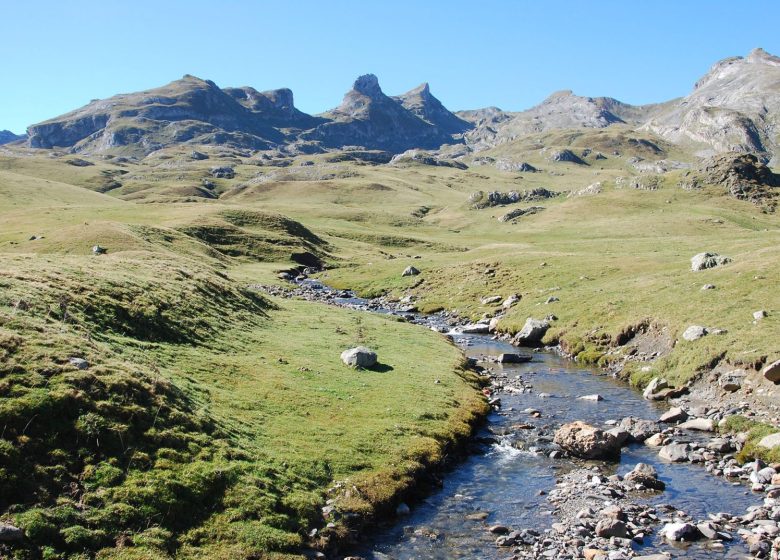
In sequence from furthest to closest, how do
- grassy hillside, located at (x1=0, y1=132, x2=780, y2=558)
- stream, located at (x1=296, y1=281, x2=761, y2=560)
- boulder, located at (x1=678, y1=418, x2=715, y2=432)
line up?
boulder, located at (x1=678, y1=418, x2=715, y2=432) < stream, located at (x1=296, y1=281, x2=761, y2=560) < grassy hillside, located at (x1=0, y1=132, x2=780, y2=558)

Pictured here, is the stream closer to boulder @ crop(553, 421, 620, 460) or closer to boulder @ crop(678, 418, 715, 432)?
boulder @ crop(553, 421, 620, 460)

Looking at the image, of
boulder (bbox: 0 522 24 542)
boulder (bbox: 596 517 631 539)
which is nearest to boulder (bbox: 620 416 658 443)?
boulder (bbox: 596 517 631 539)

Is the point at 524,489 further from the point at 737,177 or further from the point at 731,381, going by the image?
the point at 737,177

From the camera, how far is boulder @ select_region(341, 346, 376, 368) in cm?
3994

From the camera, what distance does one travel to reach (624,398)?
38.5 m

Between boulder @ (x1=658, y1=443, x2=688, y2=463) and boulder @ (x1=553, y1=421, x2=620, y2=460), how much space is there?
86.9 inches

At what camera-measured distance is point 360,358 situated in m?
40.1

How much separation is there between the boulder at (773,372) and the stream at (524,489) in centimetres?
636

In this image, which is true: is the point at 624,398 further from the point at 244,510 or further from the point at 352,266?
the point at 352,266

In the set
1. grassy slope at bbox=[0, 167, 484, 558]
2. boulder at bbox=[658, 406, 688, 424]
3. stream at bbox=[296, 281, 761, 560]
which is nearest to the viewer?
grassy slope at bbox=[0, 167, 484, 558]

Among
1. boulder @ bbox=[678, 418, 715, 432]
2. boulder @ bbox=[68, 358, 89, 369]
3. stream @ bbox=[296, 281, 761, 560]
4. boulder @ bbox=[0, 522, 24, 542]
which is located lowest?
stream @ bbox=[296, 281, 761, 560]

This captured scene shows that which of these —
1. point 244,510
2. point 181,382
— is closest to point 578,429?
point 244,510

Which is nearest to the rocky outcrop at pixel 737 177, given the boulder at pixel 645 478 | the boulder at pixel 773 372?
the boulder at pixel 773 372

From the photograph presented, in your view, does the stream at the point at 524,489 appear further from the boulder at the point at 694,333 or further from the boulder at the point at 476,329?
the boulder at the point at 476,329
